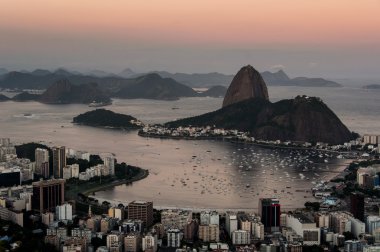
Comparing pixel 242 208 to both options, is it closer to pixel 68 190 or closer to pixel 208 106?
pixel 68 190

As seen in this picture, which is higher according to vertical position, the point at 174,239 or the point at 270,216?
the point at 270,216

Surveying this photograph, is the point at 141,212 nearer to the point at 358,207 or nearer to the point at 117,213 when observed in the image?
the point at 117,213

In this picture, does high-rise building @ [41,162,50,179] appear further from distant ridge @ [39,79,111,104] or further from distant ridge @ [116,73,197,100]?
distant ridge @ [116,73,197,100]

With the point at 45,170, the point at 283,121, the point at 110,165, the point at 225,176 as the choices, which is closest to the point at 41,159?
the point at 45,170

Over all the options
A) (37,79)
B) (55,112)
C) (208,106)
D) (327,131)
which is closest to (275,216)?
(327,131)

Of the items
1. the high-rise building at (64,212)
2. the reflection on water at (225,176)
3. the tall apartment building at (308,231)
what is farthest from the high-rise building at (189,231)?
the high-rise building at (64,212)

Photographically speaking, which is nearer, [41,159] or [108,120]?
[41,159]
